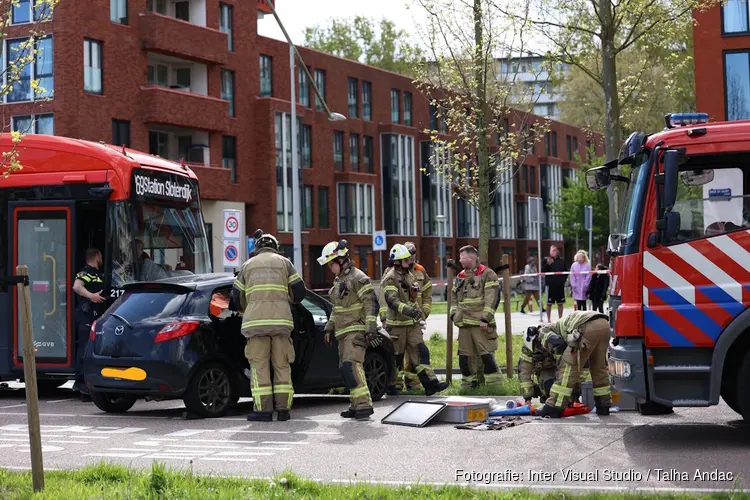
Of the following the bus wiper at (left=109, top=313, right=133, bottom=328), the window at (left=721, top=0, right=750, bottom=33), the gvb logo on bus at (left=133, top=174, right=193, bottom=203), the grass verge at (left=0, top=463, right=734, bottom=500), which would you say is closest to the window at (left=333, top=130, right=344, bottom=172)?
the window at (left=721, top=0, right=750, bottom=33)

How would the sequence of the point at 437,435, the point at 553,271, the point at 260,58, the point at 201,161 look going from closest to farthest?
the point at 437,435 → the point at 553,271 → the point at 201,161 → the point at 260,58

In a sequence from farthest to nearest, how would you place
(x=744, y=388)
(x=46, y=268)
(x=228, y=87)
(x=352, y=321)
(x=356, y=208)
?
(x=356, y=208) → (x=228, y=87) → (x=46, y=268) → (x=352, y=321) → (x=744, y=388)

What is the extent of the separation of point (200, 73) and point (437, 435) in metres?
37.9

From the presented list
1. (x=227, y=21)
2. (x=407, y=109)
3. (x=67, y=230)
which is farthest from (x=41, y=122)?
(x=407, y=109)

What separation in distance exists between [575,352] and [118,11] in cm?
3473

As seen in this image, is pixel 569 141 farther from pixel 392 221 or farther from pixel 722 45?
pixel 722 45

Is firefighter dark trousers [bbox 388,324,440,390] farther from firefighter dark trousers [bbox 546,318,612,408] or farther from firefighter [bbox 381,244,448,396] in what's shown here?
firefighter dark trousers [bbox 546,318,612,408]

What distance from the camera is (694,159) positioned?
31.8 ft

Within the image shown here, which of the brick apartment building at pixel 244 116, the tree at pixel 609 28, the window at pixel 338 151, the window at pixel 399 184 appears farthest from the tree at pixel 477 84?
the window at pixel 399 184

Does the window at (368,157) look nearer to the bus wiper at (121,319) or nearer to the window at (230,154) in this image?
the window at (230,154)

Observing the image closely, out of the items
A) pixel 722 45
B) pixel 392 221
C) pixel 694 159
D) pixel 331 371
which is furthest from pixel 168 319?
pixel 392 221

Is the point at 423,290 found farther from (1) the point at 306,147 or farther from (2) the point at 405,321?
(1) the point at 306,147

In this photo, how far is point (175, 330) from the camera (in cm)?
1251

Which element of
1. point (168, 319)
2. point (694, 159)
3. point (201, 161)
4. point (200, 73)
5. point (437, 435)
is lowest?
point (437, 435)
